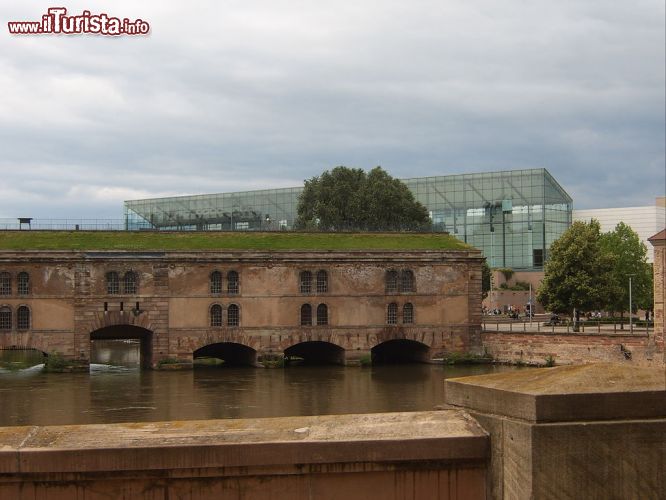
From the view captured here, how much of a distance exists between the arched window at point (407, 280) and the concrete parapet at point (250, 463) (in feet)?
174

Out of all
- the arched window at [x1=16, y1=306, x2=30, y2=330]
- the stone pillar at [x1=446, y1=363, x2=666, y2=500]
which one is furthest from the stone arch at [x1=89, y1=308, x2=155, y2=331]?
the stone pillar at [x1=446, y1=363, x2=666, y2=500]

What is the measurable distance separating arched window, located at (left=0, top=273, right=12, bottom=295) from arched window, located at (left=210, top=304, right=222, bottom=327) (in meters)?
12.0

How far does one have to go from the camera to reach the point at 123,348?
8775 cm

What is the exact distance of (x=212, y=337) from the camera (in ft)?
187

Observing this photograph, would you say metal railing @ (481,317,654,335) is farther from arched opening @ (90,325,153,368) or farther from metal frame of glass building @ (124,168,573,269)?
arched opening @ (90,325,153,368)

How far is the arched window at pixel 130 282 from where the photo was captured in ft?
184

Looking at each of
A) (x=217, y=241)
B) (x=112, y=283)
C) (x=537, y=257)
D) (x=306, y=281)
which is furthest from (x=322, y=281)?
(x=537, y=257)

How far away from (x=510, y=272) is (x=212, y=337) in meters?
52.3

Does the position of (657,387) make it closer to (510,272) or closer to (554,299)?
(554,299)

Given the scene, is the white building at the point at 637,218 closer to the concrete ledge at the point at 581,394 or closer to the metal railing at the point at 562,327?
the metal railing at the point at 562,327

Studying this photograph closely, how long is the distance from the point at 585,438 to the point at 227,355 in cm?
5866

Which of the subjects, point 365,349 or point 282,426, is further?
point 365,349

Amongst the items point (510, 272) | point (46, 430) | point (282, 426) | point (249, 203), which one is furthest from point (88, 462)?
point (249, 203)

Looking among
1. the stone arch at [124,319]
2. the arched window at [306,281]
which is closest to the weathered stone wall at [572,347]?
the arched window at [306,281]
